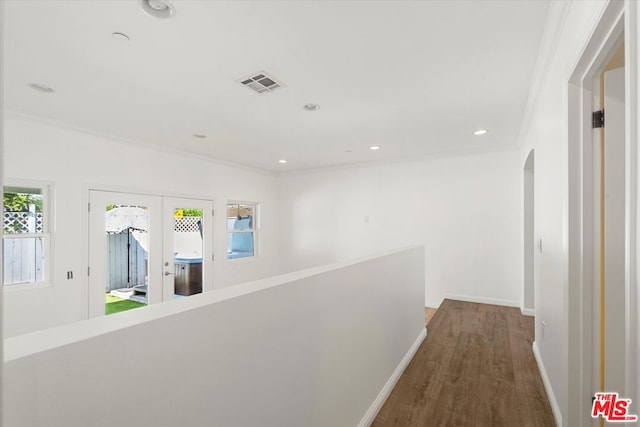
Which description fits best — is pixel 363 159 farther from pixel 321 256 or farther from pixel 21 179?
pixel 21 179

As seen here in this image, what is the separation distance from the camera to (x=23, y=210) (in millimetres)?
3236

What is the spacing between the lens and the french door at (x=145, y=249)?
376cm

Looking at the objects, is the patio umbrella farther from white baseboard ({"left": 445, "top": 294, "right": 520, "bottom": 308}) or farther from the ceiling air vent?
white baseboard ({"left": 445, "top": 294, "right": 520, "bottom": 308})

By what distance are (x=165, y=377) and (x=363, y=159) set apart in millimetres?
5069

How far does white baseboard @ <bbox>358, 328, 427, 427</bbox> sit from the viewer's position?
2.04 meters

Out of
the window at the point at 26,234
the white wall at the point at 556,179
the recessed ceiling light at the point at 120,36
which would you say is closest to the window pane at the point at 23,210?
the window at the point at 26,234

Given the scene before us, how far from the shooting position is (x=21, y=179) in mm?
3141

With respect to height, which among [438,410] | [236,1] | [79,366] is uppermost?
[236,1]

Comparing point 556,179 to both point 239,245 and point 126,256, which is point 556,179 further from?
point 239,245

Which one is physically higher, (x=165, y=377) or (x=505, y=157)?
(x=505, y=157)

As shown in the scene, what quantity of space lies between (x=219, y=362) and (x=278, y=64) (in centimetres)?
203

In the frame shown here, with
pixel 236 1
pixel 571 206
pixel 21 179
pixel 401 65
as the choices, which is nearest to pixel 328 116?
pixel 401 65

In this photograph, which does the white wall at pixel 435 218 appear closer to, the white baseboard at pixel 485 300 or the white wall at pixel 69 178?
the white baseboard at pixel 485 300

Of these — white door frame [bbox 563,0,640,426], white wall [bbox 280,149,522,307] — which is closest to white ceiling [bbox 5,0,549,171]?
white door frame [bbox 563,0,640,426]
